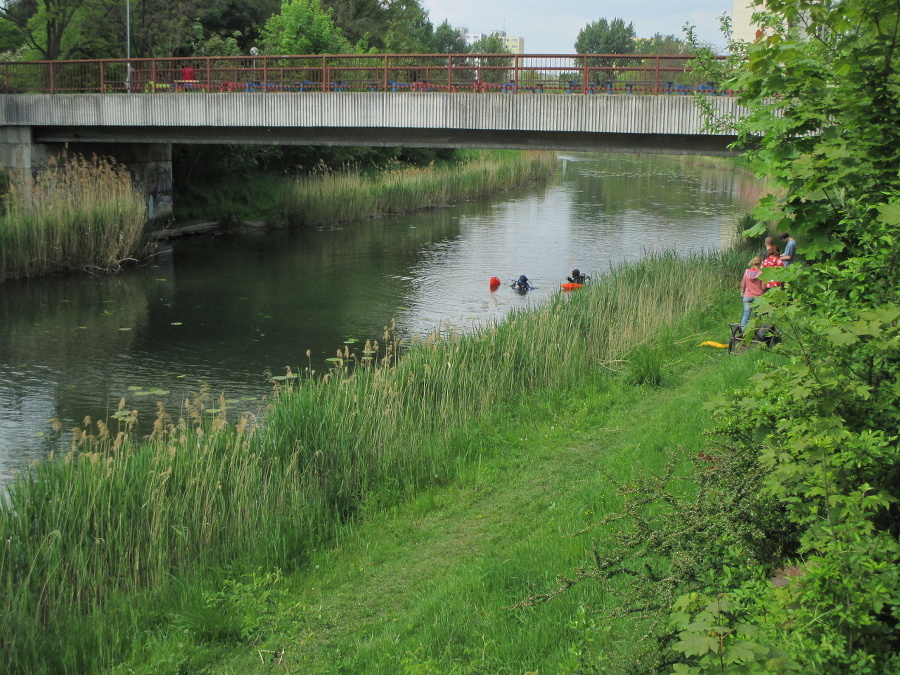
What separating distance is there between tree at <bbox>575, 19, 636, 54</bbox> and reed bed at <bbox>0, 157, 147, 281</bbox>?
118 metres

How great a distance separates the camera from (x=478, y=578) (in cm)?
564

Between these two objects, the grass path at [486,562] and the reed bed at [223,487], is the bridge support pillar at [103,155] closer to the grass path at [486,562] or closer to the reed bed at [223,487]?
the reed bed at [223,487]

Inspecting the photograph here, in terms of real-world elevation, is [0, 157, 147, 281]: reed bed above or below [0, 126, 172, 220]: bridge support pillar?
below

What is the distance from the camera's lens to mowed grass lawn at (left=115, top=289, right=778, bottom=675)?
4836mm

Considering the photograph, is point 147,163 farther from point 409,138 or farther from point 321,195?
point 409,138

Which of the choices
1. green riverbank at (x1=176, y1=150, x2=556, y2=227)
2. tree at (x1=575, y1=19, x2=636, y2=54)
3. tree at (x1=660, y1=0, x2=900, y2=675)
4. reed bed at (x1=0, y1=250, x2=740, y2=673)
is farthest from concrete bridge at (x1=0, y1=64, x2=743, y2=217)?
tree at (x1=575, y1=19, x2=636, y2=54)

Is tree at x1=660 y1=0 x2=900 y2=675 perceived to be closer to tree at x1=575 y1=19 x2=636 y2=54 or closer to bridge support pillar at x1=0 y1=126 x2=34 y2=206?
bridge support pillar at x1=0 y1=126 x2=34 y2=206

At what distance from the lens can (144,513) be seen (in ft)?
22.1

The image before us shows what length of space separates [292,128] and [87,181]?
17.1ft

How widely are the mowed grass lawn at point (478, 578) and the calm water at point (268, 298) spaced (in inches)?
178

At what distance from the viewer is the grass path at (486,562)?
16.2 feet

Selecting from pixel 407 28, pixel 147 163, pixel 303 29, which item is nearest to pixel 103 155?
pixel 147 163

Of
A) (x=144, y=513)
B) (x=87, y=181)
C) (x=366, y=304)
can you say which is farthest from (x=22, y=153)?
(x=144, y=513)

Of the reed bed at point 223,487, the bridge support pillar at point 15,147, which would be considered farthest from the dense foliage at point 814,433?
the bridge support pillar at point 15,147
